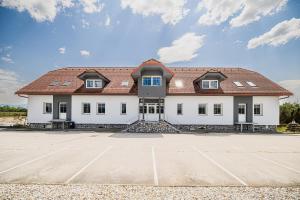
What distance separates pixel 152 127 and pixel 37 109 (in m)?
14.0

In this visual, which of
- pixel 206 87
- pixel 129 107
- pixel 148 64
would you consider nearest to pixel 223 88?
pixel 206 87

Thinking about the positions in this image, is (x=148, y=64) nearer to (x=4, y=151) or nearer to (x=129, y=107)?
(x=129, y=107)

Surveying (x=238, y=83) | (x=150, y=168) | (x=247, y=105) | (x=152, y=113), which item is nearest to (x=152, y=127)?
(x=152, y=113)

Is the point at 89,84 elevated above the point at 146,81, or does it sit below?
below

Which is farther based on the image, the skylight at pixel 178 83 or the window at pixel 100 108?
the skylight at pixel 178 83

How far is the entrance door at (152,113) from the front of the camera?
23.4m

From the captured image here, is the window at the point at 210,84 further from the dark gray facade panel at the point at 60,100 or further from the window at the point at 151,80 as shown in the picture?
the dark gray facade panel at the point at 60,100

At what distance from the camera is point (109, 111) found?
23188 mm

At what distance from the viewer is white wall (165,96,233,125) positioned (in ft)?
75.0

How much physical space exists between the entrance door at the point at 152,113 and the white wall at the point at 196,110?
1232 millimetres

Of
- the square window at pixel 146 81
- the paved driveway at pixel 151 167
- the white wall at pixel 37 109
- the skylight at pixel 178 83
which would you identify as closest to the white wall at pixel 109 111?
the square window at pixel 146 81

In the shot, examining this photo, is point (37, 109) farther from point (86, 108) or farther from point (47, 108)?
point (86, 108)

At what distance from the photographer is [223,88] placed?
77.6 ft

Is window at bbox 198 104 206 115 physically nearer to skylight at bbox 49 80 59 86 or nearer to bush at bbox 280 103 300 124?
bush at bbox 280 103 300 124
